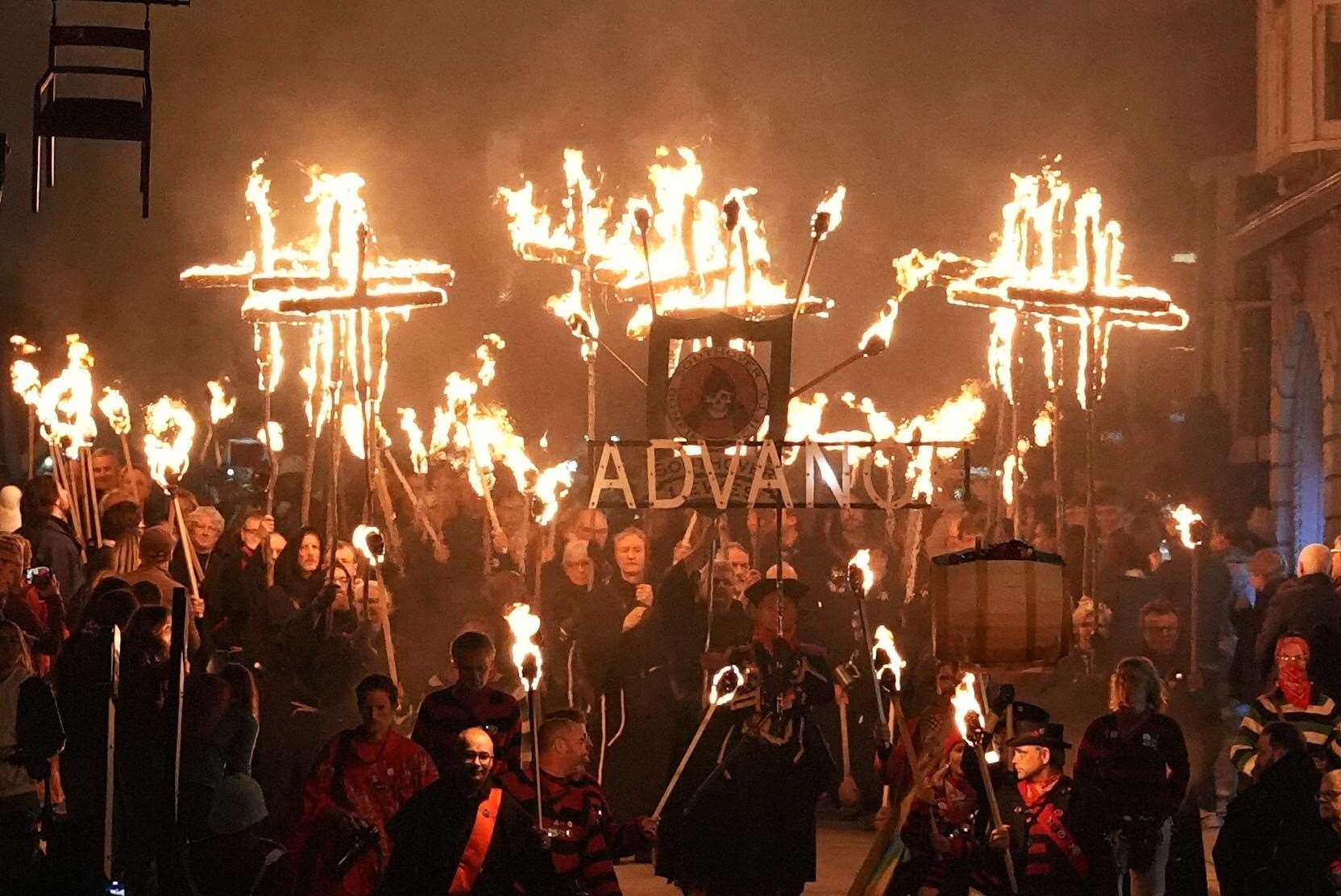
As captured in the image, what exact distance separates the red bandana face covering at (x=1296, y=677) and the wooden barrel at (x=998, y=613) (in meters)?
1.50

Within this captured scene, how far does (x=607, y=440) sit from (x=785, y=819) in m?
2.21

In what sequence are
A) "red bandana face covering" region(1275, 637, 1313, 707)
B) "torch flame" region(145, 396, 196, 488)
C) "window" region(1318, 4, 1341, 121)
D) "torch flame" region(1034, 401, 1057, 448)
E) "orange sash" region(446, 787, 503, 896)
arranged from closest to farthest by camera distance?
"orange sash" region(446, 787, 503, 896)
"red bandana face covering" region(1275, 637, 1313, 707)
"torch flame" region(145, 396, 196, 488)
"window" region(1318, 4, 1341, 121)
"torch flame" region(1034, 401, 1057, 448)

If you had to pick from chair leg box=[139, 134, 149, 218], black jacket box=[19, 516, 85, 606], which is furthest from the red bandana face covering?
black jacket box=[19, 516, 85, 606]

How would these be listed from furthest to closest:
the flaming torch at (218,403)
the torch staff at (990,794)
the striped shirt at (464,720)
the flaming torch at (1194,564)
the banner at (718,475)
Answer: the flaming torch at (218,403)
the flaming torch at (1194,564)
the banner at (718,475)
the striped shirt at (464,720)
the torch staff at (990,794)

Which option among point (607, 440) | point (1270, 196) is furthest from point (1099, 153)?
point (607, 440)

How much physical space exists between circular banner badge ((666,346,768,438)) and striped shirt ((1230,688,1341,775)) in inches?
119

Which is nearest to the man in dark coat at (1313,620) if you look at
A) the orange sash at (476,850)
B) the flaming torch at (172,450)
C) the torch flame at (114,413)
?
the orange sash at (476,850)

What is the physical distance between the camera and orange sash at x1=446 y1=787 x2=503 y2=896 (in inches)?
341

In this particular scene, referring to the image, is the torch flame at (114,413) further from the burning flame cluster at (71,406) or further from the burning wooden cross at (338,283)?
the burning wooden cross at (338,283)

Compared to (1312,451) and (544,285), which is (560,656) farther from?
(544,285)

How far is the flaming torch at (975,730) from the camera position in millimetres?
9516

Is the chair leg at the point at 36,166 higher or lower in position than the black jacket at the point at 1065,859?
higher

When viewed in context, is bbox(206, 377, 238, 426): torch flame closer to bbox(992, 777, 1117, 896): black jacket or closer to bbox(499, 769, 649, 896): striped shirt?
bbox(499, 769, 649, 896): striped shirt

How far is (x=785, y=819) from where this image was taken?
38.0ft
